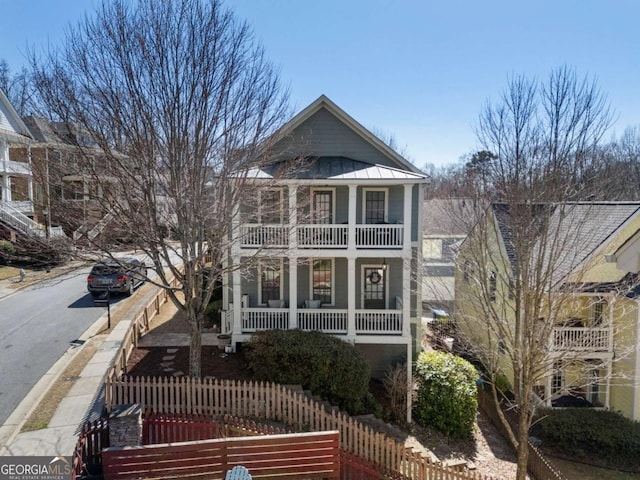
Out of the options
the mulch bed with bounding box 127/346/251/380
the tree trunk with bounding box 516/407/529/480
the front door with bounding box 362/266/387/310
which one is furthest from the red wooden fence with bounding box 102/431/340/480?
the front door with bounding box 362/266/387/310

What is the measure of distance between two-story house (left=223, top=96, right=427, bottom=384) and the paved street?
5373 mm

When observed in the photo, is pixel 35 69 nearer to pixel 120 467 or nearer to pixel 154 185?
pixel 154 185

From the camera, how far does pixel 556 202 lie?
28.5 feet

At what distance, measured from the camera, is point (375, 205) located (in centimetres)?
1534

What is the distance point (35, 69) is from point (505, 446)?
16689mm

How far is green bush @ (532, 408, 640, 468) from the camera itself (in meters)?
12.3

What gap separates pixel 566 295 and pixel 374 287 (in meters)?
7.58

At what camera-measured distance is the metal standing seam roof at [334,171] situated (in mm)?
12170

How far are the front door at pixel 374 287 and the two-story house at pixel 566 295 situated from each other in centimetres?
336

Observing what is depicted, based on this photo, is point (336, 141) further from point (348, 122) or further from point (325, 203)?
point (325, 203)

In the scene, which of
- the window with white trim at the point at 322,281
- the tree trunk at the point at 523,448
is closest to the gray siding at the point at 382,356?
the window with white trim at the point at 322,281

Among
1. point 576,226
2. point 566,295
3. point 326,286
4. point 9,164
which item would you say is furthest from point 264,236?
point 9,164

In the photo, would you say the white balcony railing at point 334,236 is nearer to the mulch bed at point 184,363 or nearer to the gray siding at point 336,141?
the gray siding at point 336,141

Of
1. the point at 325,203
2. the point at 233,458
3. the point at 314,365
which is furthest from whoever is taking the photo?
the point at 325,203
